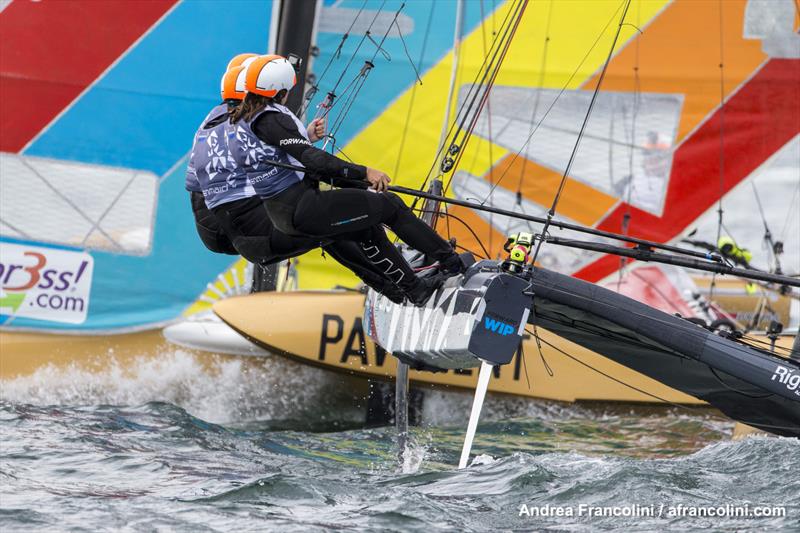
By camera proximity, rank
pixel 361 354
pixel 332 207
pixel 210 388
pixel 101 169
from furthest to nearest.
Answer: pixel 101 169
pixel 210 388
pixel 361 354
pixel 332 207

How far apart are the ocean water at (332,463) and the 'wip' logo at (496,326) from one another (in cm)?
46

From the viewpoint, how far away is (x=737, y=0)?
684 centimetres

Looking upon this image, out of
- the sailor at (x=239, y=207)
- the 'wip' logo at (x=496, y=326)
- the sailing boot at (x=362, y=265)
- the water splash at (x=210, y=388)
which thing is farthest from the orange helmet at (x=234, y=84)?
the water splash at (x=210, y=388)

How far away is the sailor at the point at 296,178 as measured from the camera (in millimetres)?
4191

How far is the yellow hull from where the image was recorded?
20.0ft

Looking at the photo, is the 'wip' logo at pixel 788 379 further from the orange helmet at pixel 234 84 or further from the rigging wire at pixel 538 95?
the rigging wire at pixel 538 95

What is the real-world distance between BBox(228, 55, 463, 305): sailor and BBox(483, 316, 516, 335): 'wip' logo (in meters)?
0.47

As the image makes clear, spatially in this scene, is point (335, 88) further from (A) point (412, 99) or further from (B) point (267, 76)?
(B) point (267, 76)

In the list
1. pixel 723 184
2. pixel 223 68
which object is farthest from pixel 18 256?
pixel 723 184

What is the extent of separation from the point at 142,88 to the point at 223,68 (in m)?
0.46

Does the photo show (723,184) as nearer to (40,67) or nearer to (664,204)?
(664,204)

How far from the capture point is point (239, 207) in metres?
4.41

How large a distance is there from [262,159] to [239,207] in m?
0.24

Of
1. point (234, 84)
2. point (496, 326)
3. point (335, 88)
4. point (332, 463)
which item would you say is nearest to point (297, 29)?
point (335, 88)
